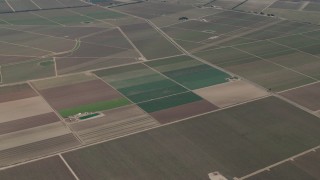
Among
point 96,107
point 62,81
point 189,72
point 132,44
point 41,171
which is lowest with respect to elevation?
point 132,44

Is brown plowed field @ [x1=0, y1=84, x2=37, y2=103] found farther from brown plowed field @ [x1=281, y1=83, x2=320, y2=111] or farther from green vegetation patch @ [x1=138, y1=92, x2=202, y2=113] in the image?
brown plowed field @ [x1=281, y1=83, x2=320, y2=111]

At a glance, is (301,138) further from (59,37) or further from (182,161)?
(59,37)

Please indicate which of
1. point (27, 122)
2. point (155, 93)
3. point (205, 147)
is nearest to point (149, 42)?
point (155, 93)

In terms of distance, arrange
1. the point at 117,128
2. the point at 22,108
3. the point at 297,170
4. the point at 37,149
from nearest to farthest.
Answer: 1. the point at 297,170
2. the point at 37,149
3. the point at 117,128
4. the point at 22,108

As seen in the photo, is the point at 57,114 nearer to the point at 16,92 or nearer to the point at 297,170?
the point at 16,92

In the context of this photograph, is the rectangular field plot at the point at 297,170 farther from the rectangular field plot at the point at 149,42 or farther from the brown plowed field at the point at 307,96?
the rectangular field plot at the point at 149,42

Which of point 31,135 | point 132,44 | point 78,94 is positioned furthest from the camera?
point 132,44
